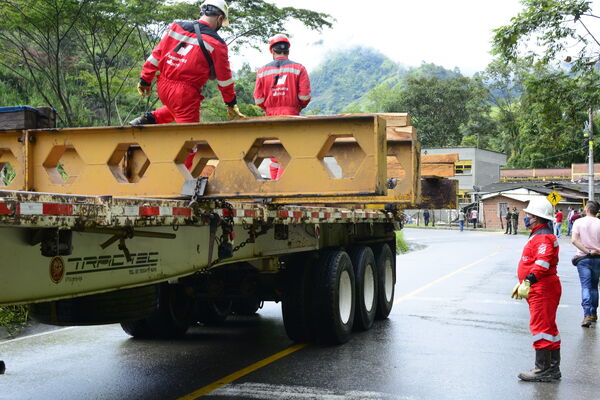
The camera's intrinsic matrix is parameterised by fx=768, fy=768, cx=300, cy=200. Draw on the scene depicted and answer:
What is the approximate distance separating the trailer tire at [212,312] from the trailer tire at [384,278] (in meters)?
2.18

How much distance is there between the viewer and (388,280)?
1156 centimetres

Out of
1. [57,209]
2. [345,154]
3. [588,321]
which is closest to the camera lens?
[57,209]

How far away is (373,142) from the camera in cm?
556

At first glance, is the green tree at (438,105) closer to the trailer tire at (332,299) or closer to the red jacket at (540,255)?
the trailer tire at (332,299)

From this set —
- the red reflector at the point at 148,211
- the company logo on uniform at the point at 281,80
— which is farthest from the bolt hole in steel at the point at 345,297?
the red reflector at the point at 148,211

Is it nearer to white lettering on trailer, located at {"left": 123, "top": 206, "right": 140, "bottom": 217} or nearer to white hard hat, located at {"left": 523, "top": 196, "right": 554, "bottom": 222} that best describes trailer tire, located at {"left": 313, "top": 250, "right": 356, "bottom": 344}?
white hard hat, located at {"left": 523, "top": 196, "right": 554, "bottom": 222}

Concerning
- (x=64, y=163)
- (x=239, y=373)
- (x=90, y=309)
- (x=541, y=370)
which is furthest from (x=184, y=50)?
(x=541, y=370)

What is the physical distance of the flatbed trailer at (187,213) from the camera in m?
4.02

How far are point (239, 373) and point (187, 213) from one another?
9.65ft

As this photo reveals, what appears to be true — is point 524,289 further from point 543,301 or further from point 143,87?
point 143,87

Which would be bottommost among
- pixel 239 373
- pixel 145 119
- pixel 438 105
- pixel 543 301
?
pixel 239 373

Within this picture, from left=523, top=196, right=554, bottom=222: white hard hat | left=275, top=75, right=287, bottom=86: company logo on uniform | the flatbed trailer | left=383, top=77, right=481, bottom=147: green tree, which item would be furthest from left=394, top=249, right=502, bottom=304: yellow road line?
left=383, top=77, right=481, bottom=147: green tree

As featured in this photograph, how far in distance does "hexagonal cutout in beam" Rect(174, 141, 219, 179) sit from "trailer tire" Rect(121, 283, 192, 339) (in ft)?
7.21

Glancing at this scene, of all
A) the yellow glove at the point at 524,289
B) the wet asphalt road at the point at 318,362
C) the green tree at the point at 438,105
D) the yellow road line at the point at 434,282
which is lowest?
the wet asphalt road at the point at 318,362
